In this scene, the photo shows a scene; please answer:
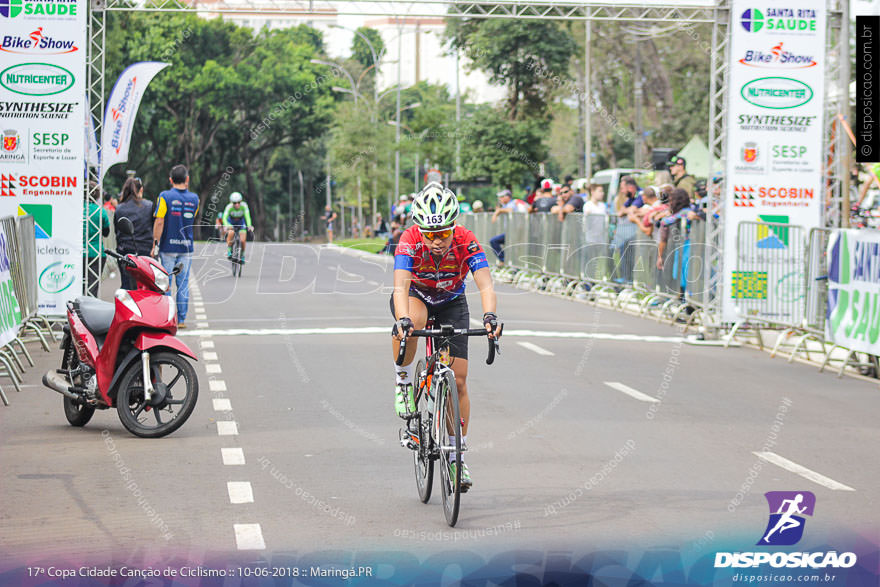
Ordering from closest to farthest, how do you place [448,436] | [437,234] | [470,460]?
[448,436]
[437,234]
[470,460]

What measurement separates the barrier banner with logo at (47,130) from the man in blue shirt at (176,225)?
0.98 metres

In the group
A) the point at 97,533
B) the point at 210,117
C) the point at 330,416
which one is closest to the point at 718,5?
the point at 330,416

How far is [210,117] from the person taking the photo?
69.2 metres

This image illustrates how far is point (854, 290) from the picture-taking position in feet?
47.5

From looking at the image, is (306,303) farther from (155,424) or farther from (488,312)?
(488,312)

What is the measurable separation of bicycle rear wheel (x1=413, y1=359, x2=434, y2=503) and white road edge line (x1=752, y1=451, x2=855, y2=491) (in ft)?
8.19

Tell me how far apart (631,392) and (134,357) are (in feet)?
15.8

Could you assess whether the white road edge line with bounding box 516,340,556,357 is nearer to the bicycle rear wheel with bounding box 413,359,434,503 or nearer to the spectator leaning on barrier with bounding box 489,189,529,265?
the bicycle rear wheel with bounding box 413,359,434,503

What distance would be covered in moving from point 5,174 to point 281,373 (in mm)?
5555

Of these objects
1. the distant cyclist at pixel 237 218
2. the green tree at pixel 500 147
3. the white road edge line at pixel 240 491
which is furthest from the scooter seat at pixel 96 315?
the green tree at pixel 500 147

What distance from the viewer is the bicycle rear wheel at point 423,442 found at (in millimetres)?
7492

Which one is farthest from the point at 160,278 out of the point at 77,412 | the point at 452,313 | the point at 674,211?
the point at 674,211

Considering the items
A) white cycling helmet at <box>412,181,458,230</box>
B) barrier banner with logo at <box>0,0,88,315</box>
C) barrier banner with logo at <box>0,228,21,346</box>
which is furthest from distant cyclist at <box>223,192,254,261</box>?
white cycling helmet at <box>412,181,458,230</box>

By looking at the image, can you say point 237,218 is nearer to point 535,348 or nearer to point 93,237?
point 93,237
